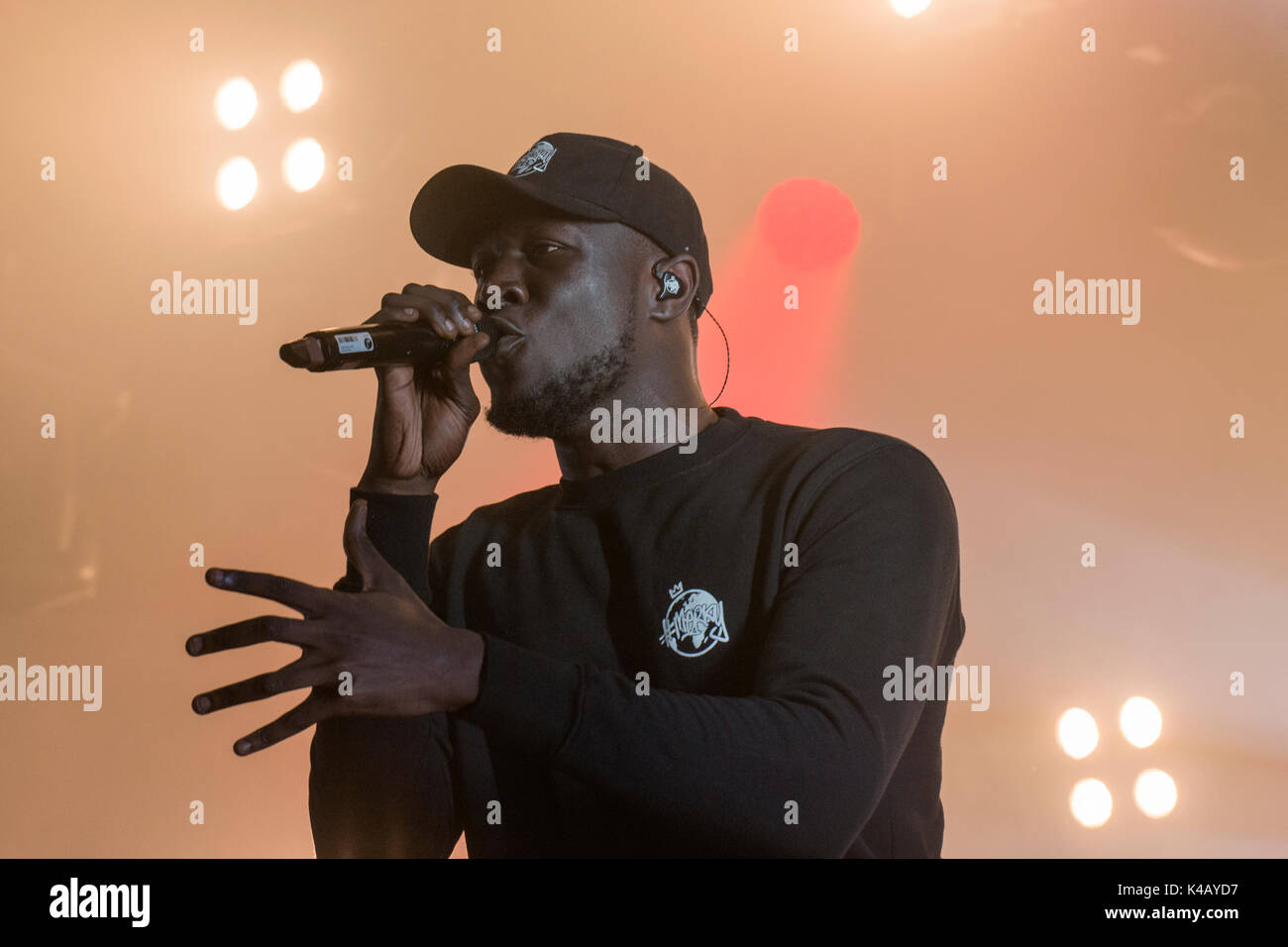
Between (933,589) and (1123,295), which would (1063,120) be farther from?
(933,589)

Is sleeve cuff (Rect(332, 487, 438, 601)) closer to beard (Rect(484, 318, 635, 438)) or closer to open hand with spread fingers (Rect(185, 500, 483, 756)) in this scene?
beard (Rect(484, 318, 635, 438))

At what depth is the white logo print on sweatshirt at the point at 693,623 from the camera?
1221mm

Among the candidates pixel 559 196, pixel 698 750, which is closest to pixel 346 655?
pixel 698 750

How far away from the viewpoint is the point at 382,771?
4.36 ft

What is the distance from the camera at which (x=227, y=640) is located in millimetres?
861

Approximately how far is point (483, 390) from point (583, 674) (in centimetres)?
169

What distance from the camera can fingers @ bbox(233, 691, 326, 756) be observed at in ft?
2.80

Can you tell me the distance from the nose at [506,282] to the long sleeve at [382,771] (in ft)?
0.91

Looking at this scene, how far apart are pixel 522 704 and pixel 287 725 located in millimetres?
181

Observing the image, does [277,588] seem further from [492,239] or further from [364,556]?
[492,239]

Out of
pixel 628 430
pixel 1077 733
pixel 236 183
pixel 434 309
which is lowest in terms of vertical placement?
pixel 1077 733

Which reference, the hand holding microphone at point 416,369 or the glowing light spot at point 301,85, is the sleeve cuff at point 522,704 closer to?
the hand holding microphone at point 416,369

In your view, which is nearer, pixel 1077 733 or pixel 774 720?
pixel 774 720
